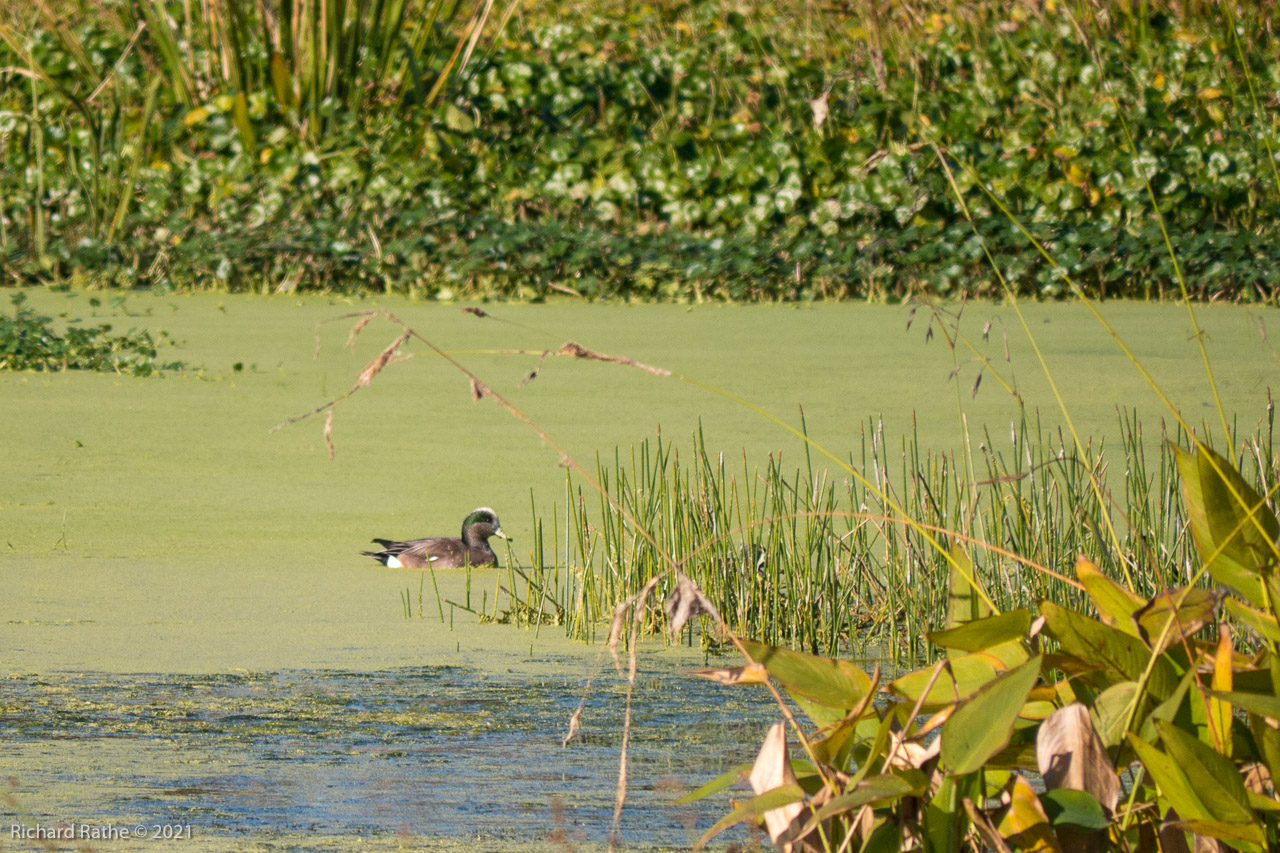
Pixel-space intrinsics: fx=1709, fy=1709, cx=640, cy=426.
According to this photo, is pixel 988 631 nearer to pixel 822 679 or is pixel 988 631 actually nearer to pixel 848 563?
pixel 822 679

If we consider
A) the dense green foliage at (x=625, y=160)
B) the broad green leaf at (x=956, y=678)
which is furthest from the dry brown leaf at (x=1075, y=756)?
the dense green foliage at (x=625, y=160)

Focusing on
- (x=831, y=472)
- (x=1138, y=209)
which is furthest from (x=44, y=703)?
(x=1138, y=209)

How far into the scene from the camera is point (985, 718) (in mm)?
1214

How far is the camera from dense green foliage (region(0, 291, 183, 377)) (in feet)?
16.0

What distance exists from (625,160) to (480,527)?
5034 millimetres

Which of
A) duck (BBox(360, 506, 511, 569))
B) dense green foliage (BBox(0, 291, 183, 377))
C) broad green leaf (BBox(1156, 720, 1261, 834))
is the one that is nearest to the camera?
broad green leaf (BBox(1156, 720, 1261, 834))

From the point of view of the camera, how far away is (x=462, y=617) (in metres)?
2.74

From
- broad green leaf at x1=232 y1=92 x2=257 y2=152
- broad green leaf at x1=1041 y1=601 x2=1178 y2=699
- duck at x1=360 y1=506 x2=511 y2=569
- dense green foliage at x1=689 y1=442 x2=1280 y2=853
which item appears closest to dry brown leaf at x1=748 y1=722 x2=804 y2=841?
dense green foliage at x1=689 y1=442 x2=1280 y2=853

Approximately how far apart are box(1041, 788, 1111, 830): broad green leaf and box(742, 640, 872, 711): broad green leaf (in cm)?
16

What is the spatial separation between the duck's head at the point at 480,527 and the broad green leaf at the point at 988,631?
1.83 m

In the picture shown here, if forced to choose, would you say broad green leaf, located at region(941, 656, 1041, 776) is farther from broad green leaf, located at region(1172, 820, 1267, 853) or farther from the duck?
the duck

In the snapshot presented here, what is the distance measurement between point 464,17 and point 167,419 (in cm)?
679

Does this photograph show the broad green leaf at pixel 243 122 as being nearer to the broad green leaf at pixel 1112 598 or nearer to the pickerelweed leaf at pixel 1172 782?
the broad green leaf at pixel 1112 598

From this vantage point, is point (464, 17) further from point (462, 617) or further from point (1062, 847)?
point (1062, 847)
